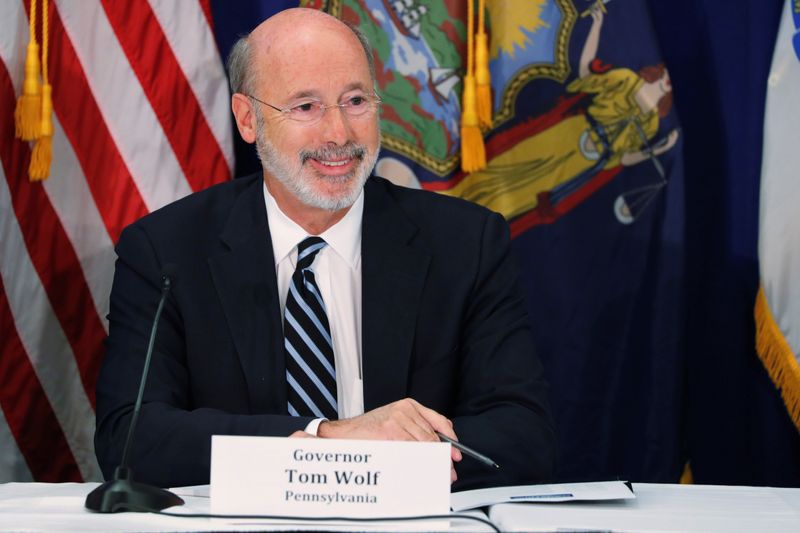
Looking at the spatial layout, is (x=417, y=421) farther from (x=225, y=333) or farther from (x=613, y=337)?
(x=613, y=337)

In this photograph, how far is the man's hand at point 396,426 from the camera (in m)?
2.28

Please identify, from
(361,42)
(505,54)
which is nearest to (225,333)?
(361,42)

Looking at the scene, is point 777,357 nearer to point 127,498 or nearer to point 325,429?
point 325,429

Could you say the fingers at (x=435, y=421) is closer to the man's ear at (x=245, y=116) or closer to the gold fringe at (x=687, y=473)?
the man's ear at (x=245, y=116)

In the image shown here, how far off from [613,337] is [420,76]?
1.06 m

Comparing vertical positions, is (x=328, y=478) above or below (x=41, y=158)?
below

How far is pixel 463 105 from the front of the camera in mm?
3496

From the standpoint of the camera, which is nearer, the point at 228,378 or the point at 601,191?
the point at 228,378

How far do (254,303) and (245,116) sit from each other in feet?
1.84

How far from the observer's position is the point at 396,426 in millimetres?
2285

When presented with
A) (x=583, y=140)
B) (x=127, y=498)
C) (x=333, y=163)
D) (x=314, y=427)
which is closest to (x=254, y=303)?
(x=333, y=163)

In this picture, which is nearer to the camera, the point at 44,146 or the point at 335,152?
the point at 335,152

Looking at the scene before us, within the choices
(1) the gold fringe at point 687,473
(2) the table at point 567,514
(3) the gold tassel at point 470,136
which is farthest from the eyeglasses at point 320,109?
(1) the gold fringe at point 687,473

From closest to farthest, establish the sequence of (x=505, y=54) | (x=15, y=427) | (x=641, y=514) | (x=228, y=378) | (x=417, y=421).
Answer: (x=641, y=514)
(x=417, y=421)
(x=228, y=378)
(x=15, y=427)
(x=505, y=54)
